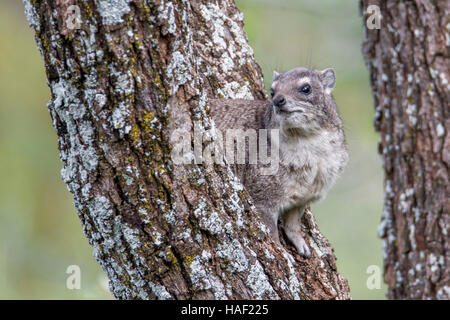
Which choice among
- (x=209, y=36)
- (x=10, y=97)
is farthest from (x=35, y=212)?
(x=209, y=36)

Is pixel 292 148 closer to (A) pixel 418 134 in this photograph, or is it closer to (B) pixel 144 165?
(A) pixel 418 134

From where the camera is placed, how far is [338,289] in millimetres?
5145

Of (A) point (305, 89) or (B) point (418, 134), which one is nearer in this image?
(B) point (418, 134)

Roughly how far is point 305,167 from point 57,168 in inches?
333

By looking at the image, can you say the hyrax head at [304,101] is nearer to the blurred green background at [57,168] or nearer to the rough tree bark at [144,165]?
the rough tree bark at [144,165]

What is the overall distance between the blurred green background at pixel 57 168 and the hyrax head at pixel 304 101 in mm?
5589

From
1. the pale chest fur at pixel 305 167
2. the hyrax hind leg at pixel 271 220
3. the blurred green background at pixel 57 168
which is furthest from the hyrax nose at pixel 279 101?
the blurred green background at pixel 57 168

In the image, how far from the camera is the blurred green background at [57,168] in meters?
11.8

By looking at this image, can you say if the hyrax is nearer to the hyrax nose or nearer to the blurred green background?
the hyrax nose

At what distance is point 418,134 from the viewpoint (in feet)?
12.7

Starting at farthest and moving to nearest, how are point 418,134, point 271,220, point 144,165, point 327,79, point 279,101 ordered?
point 327,79, point 271,220, point 279,101, point 418,134, point 144,165

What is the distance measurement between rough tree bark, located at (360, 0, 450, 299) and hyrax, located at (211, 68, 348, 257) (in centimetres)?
145

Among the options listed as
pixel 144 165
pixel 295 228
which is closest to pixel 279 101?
pixel 295 228
